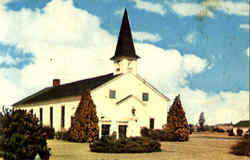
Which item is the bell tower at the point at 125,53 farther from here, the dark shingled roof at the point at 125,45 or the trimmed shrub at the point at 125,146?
the trimmed shrub at the point at 125,146

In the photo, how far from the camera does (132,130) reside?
42.1 m

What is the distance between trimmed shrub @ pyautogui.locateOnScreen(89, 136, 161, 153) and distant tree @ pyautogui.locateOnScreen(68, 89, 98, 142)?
1185cm

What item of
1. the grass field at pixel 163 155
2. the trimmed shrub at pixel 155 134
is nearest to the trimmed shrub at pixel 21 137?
the grass field at pixel 163 155

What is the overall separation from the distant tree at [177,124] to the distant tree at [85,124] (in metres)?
8.31

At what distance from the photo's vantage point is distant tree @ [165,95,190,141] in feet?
129

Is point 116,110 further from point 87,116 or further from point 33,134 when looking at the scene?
point 33,134

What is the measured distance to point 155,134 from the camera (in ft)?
133

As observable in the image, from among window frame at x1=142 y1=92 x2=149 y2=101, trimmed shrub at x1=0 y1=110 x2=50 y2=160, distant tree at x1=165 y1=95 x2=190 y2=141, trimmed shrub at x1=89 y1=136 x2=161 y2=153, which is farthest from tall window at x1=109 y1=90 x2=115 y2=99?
trimmed shrub at x1=0 y1=110 x2=50 y2=160

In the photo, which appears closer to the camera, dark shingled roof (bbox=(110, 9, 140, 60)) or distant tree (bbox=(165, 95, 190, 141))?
Answer: distant tree (bbox=(165, 95, 190, 141))

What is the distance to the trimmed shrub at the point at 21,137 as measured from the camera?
15.1 meters

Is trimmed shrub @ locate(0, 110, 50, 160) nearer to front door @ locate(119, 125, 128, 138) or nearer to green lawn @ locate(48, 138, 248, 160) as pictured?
green lawn @ locate(48, 138, 248, 160)

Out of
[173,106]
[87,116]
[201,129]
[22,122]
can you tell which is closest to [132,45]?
[173,106]

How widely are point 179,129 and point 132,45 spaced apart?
37.2ft

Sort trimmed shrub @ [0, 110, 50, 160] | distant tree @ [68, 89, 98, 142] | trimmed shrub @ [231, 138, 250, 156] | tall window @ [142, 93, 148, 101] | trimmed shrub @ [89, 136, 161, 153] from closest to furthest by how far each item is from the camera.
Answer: trimmed shrub @ [0, 110, 50, 160], trimmed shrub @ [231, 138, 250, 156], trimmed shrub @ [89, 136, 161, 153], distant tree @ [68, 89, 98, 142], tall window @ [142, 93, 148, 101]
